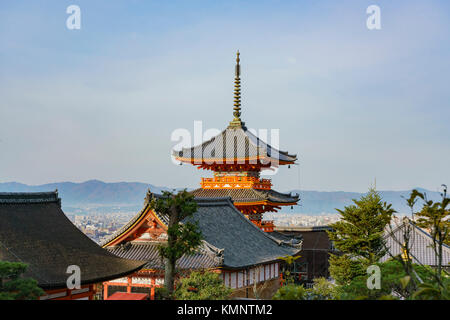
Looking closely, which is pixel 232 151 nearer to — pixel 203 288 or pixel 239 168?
pixel 239 168

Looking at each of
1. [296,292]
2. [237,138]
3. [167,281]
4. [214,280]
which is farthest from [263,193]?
[296,292]

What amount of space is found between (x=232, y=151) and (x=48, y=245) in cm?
2089

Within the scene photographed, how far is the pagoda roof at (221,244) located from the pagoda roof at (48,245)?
9.28ft

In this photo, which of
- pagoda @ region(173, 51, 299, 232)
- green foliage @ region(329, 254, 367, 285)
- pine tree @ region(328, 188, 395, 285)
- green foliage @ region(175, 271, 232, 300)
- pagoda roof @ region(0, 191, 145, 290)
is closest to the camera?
pagoda roof @ region(0, 191, 145, 290)

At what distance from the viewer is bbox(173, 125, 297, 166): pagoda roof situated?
119ft

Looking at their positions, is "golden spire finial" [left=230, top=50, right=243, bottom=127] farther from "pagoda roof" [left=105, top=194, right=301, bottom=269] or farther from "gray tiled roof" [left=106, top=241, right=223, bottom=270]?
"gray tiled roof" [left=106, top=241, right=223, bottom=270]

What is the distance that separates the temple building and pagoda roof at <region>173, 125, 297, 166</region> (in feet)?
22.9

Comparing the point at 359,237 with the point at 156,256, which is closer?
the point at 156,256

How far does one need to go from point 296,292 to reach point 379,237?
16.8 meters

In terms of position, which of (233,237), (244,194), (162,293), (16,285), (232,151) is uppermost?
(232,151)

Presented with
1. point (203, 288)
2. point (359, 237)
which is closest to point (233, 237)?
point (359, 237)

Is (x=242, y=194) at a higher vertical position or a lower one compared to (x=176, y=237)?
higher

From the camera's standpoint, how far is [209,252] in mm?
22250
